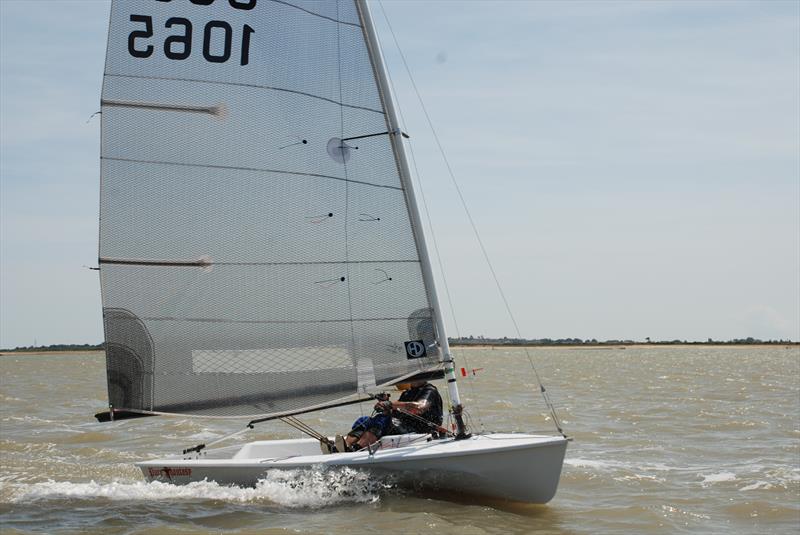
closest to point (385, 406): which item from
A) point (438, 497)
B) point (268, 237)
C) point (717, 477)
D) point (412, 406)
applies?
point (412, 406)

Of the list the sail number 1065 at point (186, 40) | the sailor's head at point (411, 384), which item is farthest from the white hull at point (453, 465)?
the sail number 1065 at point (186, 40)

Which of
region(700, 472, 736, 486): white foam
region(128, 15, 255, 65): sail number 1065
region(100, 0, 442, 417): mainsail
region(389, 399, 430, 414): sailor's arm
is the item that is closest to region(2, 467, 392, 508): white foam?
region(100, 0, 442, 417): mainsail

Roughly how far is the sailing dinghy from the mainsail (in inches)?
0.6

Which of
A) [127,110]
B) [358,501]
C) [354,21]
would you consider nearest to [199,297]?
[127,110]

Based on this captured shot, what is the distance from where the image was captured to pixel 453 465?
30.1 feet

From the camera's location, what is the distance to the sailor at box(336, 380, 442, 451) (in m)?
9.91

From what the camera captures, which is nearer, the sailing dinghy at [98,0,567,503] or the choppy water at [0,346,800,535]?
the choppy water at [0,346,800,535]

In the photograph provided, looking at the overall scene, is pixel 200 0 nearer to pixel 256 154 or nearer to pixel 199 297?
pixel 256 154

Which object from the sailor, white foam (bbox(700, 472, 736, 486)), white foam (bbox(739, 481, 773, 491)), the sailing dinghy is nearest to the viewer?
the sailing dinghy

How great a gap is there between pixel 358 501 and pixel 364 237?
8.51 feet

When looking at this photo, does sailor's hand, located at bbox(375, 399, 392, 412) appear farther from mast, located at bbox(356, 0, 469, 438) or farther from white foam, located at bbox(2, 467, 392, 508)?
white foam, located at bbox(2, 467, 392, 508)

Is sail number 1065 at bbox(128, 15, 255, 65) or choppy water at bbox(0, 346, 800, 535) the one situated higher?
sail number 1065 at bbox(128, 15, 255, 65)

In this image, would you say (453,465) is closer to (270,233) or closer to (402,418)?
(402,418)

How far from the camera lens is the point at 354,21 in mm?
9891
